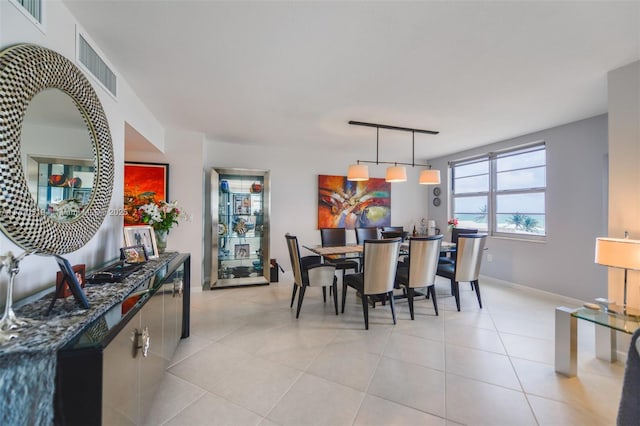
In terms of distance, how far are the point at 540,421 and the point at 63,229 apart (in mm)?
2863

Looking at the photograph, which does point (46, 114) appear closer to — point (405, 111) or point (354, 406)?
point (354, 406)

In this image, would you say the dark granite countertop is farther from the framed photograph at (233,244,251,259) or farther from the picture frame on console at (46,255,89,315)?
the framed photograph at (233,244,251,259)

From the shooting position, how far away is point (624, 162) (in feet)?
7.26

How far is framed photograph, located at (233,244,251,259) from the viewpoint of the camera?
4582 millimetres

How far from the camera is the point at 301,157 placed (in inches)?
204

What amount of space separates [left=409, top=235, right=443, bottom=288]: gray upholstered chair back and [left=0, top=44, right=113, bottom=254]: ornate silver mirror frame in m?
2.87

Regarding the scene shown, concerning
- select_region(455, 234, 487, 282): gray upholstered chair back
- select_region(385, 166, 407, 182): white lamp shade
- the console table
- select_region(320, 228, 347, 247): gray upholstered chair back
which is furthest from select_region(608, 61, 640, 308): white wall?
the console table

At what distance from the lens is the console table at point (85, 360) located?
83 centimetres

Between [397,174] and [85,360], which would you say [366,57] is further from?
[85,360]

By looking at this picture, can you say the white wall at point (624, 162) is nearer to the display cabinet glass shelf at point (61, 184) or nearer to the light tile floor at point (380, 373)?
the light tile floor at point (380, 373)

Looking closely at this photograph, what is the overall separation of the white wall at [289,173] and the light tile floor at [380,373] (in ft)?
6.61

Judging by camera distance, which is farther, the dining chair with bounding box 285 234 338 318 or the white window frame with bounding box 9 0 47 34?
the dining chair with bounding box 285 234 338 318

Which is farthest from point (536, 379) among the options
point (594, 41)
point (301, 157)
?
point (301, 157)

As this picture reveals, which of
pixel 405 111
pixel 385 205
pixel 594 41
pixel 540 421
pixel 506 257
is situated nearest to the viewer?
pixel 540 421
